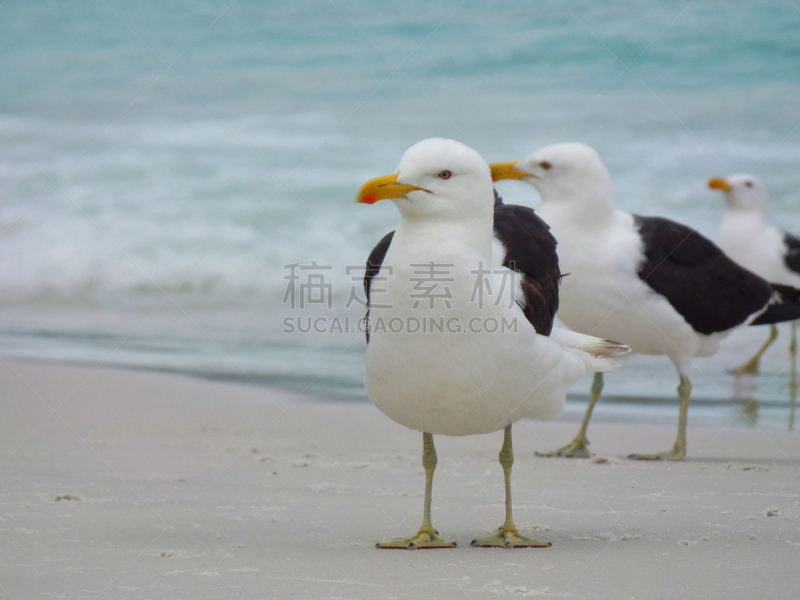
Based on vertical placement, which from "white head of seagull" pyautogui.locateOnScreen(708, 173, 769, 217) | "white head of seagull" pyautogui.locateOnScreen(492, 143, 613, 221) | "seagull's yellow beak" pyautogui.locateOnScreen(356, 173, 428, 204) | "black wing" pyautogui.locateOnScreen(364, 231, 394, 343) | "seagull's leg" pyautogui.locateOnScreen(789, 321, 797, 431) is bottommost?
"seagull's leg" pyautogui.locateOnScreen(789, 321, 797, 431)

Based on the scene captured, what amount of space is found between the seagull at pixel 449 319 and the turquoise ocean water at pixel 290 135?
3781mm

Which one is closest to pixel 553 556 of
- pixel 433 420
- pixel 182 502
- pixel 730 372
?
pixel 433 420

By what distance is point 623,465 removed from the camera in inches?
194

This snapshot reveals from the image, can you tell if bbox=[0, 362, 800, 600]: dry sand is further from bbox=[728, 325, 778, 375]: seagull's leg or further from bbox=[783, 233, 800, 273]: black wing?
bbox=[783, 233, 800, 273]: black wing

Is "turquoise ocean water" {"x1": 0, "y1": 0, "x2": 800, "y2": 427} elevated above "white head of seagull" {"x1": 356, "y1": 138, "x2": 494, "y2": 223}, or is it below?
above

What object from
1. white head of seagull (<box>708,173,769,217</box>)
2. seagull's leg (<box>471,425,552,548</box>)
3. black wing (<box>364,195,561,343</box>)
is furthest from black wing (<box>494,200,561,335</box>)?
white head of seagull (<box>708,173,769,217</box>)

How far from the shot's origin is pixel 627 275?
5.31 metres

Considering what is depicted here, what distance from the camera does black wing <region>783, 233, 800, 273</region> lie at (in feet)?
Answer: 28.0

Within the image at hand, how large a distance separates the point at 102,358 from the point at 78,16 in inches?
626

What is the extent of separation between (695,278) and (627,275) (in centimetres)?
56

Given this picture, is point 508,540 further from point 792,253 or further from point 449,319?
point 792,253

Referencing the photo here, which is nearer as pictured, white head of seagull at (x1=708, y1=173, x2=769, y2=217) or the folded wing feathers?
the folded wing feathers

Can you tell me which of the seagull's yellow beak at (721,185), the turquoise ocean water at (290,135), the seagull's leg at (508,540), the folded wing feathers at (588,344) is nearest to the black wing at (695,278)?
the turquoise ocean water at (290,135)

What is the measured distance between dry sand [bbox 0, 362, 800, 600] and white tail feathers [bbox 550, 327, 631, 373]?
1.97ft
